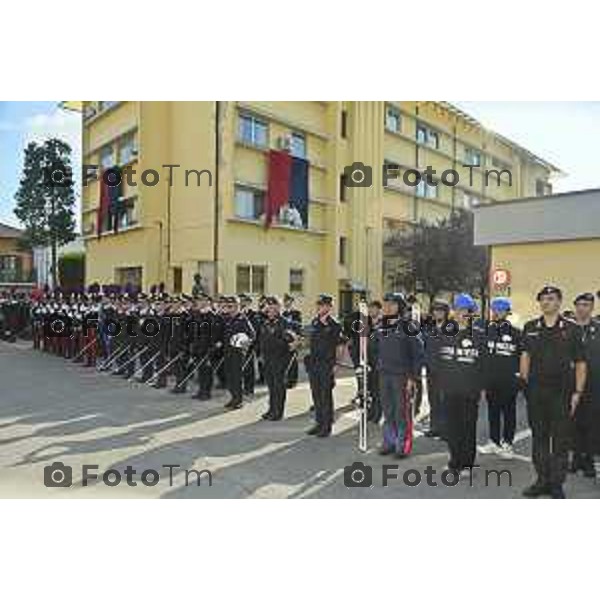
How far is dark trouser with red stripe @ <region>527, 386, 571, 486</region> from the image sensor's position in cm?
489

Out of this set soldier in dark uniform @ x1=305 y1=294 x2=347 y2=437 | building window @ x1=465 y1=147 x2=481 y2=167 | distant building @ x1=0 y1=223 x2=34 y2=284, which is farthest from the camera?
distant building @ x1=0 y1=223 x2=34 y2=284

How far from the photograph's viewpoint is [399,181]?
26.6ft

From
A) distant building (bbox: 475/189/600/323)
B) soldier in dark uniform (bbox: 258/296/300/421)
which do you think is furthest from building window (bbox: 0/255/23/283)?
distant building (bbox: 475/189/600/323)

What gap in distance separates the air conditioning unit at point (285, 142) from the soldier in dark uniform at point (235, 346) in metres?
3.34

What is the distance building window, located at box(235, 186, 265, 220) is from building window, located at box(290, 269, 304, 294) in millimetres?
990

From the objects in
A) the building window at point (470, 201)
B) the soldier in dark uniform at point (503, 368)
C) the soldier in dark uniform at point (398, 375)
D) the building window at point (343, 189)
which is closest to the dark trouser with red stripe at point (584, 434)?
the soldier in dark uniform at point (503, 368)

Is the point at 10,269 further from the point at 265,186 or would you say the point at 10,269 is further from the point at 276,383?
the point at 276,383

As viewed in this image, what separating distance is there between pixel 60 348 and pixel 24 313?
4.50 meters

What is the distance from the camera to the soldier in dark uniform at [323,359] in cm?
686

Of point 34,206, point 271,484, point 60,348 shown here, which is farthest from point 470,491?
point 60,348

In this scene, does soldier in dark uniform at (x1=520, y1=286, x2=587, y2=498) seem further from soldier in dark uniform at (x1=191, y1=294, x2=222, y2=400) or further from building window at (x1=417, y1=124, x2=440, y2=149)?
soldier in dark uniform at (x1=191, y1=294, x2=222, y2=400)

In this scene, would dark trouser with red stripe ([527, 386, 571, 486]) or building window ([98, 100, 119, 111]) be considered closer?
dark trouser with red stripe ([527, 386, 571, 486])

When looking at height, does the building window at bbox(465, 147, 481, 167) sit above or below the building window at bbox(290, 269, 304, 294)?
above

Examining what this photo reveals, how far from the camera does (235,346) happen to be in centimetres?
829
